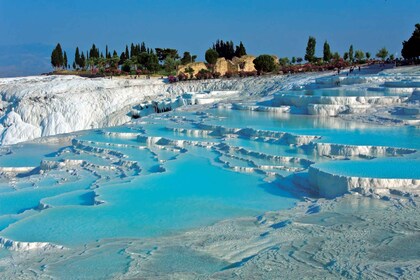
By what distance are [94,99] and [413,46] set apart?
13534mm

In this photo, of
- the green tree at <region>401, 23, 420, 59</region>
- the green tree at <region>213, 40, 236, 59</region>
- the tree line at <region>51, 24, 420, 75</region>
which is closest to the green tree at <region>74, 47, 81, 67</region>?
the tree line at <region>51, 24, 420, 75</region>

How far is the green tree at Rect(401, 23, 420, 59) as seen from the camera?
22.5m

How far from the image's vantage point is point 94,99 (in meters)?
21.6

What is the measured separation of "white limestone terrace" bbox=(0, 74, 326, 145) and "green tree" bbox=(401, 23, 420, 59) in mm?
5161

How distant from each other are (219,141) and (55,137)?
5242 mm

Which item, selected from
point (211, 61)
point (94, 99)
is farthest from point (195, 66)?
point (94, 99)

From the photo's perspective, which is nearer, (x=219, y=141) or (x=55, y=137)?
(x=219, y=141)

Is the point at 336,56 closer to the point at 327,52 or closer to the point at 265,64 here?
the point at 327,52

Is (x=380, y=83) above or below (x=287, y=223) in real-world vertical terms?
above

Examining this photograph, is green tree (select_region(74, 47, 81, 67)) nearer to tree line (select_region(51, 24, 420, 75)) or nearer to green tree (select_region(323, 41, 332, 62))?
tree line (select_region(51, 24, 420, 75))

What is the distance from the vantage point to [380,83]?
16.0 meters

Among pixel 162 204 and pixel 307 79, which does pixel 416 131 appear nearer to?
pixel 162 204

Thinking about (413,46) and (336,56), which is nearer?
(413,46)

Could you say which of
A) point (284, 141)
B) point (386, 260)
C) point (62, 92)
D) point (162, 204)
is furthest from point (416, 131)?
point (62, 92)
